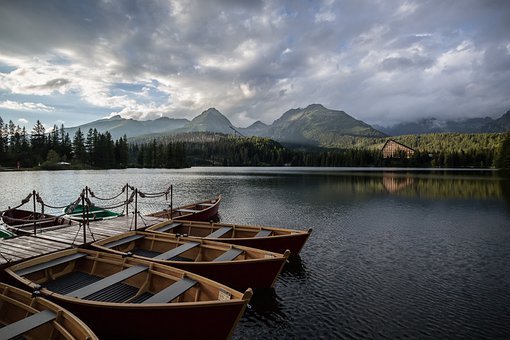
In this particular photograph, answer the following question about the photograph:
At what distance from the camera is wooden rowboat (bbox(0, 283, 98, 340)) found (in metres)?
6.72

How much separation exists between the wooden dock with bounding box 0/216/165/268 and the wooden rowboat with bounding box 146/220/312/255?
8.90 feet

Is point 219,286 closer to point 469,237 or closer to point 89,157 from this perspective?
point 469,237

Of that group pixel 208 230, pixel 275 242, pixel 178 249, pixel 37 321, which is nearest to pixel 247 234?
pixel 208 230

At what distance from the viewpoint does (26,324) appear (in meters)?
7.02

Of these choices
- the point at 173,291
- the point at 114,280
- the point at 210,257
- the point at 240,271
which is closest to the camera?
the point at 173,291

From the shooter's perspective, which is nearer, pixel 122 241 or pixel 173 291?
pixel 173 291

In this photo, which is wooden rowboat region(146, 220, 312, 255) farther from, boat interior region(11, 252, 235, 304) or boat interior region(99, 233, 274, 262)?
boat interior region(11, 252, 235, 304)

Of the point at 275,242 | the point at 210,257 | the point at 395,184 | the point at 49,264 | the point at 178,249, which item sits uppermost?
the point at 49,264

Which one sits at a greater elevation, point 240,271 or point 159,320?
point 159,320

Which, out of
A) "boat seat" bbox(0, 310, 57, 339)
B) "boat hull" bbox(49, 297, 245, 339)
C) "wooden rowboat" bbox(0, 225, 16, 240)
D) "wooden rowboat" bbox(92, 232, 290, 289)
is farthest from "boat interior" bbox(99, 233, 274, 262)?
"wooden rowboat" bbox(0, 225, 16, 240)

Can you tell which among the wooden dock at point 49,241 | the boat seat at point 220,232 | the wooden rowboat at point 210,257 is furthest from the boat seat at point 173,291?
the boat seat at point 220,232

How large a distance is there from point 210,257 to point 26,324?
28.2 feet

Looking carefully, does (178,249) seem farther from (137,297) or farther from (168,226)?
(168,226)

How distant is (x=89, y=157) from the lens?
138625mm
